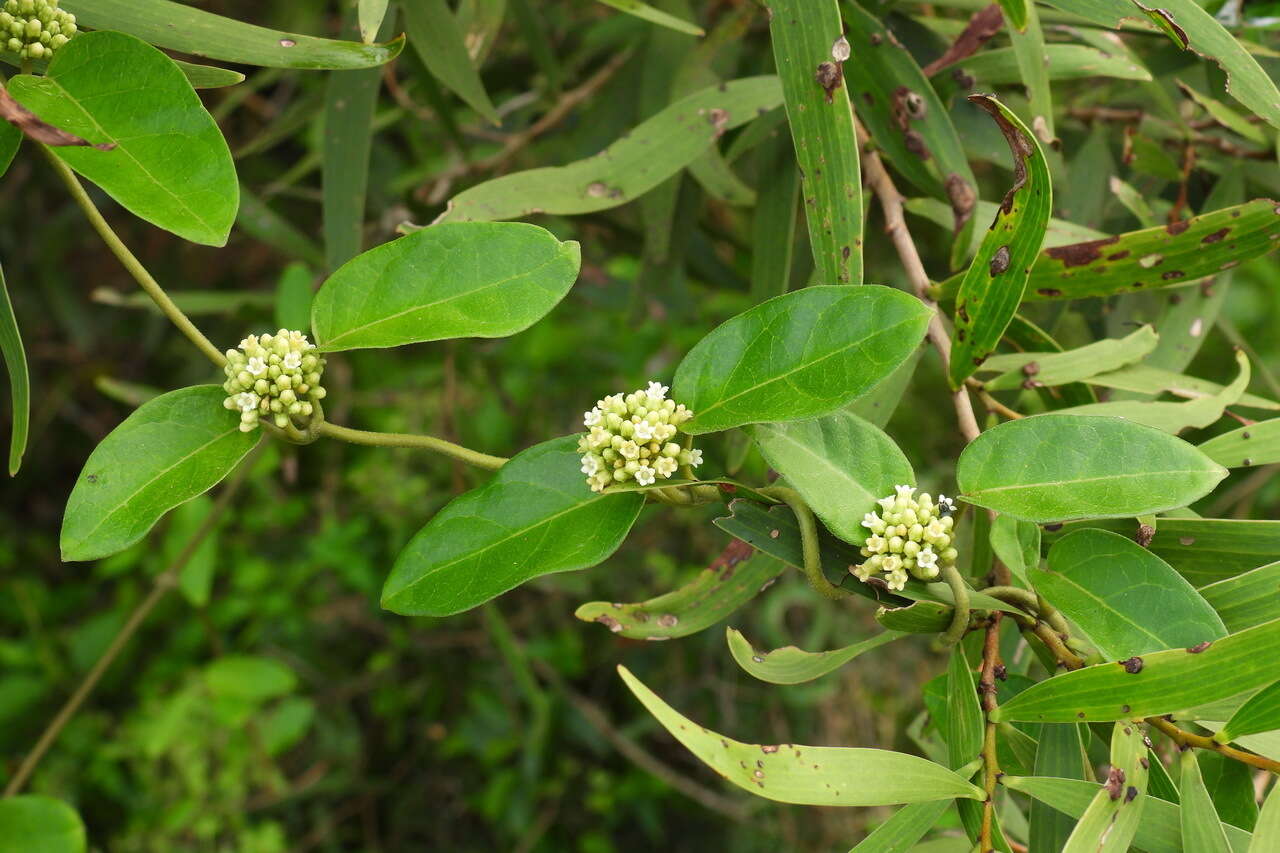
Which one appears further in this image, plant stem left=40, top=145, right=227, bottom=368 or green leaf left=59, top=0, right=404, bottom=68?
green leaf left=59, top=0, right=404, bottom=68

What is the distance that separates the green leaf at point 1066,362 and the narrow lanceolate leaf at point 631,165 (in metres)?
0.33

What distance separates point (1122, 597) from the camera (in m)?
0.55

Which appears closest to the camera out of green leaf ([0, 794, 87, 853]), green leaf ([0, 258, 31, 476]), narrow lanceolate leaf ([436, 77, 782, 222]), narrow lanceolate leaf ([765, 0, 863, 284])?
green leaf ([0, 258, 31, 476])

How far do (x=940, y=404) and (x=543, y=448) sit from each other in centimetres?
178

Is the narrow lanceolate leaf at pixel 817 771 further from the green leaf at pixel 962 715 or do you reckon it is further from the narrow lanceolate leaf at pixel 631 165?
the narrow lanceolate leaf at pixel 631 165

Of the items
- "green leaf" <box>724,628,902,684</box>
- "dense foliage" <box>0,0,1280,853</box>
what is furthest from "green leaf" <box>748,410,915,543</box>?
"green leaf" <box>724,628,902,684</box>

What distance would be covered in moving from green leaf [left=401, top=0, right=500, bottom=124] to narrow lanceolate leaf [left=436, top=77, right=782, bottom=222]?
0.19 meters

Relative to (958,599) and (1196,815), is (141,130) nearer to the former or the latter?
(958,599)

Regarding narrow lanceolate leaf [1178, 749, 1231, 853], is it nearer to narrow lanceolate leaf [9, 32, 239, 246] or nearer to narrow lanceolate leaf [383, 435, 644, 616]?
narrow lanceolate leaf [383, 435, 644, 616]

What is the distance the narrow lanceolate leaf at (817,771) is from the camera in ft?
1.63

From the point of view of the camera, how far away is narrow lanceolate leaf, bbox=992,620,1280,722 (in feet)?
1.59

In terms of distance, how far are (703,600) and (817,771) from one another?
0.21m

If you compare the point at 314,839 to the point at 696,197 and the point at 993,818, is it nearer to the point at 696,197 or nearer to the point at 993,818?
the point at 696,197

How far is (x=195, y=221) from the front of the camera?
0.50 meters
